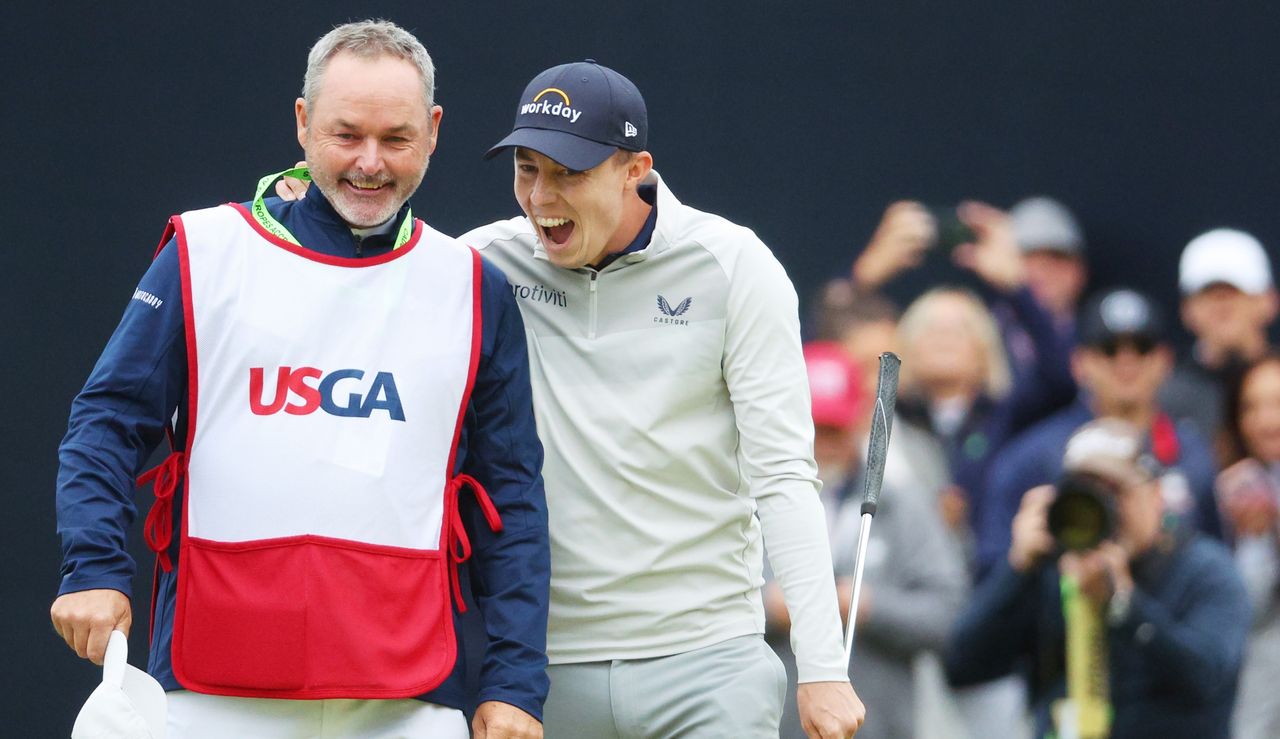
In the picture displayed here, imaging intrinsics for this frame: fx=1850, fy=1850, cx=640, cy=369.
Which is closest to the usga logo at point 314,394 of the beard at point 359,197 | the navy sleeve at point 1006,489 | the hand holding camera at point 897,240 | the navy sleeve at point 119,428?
the navy sleeve at point 119,428

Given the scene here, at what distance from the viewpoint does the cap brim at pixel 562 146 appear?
2674mm

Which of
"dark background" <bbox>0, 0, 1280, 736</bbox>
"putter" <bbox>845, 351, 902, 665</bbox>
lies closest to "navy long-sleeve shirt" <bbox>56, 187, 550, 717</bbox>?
"putter" <bbox>845, 351, 902, 665</bbox>

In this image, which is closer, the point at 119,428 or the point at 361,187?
the point at 119,428

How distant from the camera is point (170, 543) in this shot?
2465 millimetres

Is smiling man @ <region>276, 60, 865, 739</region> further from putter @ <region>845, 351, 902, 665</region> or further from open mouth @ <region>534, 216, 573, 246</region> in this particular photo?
putter @ <region>845, 351, 902, 665</region>

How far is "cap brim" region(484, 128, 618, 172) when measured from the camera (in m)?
2.67

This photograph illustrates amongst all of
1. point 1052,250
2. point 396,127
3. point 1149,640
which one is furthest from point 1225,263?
point 396,127

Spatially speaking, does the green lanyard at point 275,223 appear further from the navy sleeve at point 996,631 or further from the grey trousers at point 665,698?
the navy sleeve at point 996,631

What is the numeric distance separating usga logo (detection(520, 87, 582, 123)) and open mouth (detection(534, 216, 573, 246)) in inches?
5.9

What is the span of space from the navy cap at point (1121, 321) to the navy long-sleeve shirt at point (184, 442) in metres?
2.72

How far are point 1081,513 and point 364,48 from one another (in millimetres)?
2317

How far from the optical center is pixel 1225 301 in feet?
17.6

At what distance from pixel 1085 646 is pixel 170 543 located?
2.50m

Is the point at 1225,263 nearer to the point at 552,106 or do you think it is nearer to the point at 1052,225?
the point at 1052,225
